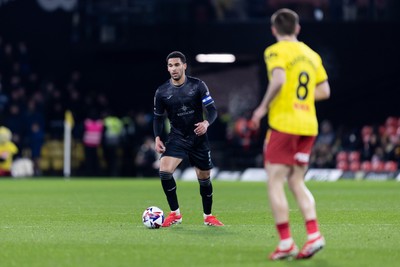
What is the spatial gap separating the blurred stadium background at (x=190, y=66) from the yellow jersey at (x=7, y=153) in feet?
3.48

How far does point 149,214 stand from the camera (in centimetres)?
1385

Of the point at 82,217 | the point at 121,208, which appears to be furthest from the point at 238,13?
the point at 82,217

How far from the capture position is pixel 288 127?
391 inches

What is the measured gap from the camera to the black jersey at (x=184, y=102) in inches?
567

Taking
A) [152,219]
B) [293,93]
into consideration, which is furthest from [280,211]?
[152,219]

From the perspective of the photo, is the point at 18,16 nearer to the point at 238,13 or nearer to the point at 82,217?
the point at 238,13

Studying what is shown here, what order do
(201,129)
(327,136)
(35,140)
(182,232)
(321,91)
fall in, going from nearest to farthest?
1. (321,91)
2. (182,232)
3. (201,129)
4. (327,136)
5. (35,140)

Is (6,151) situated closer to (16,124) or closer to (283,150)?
(16,124)

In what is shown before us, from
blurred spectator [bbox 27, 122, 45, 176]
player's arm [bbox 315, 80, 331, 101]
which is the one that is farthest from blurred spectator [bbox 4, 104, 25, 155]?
player's arm [bbox 315, 80, 331, 101]

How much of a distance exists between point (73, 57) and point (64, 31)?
3.42 feet

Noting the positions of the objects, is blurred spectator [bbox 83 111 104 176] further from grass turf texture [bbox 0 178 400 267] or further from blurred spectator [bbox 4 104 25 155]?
grass turf texture [bbox 0 178 400 267]

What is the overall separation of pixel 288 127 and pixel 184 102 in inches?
181

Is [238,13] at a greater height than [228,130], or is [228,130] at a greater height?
[238,13]

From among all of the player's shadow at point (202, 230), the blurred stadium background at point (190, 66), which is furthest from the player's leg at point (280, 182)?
the blurred stadium background at point (190, 66)
